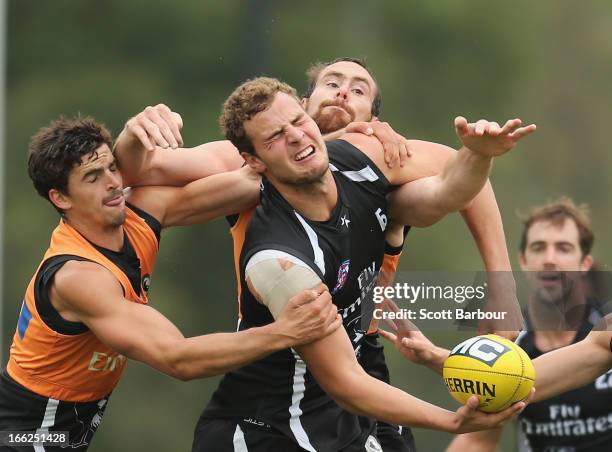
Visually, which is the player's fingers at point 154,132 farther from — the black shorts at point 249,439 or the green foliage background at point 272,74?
the green foliage background at point 272,74

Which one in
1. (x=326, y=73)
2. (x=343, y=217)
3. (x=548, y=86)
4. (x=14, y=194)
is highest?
(x=548, y=86)

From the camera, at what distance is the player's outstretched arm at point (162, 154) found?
5938 millimetres

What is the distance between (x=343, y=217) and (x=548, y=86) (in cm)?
702

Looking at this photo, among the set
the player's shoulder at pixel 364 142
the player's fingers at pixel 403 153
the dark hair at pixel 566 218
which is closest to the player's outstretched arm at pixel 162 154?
the player's shoulder at pixel 364 142

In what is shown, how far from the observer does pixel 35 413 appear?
6230mm

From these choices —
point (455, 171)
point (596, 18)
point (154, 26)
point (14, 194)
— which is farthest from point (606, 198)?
point (455, 171)

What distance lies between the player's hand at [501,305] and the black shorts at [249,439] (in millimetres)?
869

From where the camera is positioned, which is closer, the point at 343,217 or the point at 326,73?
the point at 343,217

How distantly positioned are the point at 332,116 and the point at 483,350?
169cm

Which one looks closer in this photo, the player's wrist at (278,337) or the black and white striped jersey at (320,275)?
the player's wrist at (278,337)

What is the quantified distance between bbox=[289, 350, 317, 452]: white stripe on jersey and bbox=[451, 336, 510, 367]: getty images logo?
2.94 ft

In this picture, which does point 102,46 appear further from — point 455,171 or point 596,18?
point 455,171

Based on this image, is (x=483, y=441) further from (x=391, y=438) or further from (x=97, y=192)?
(x=97, y=192)

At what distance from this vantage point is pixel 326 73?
6816mm
